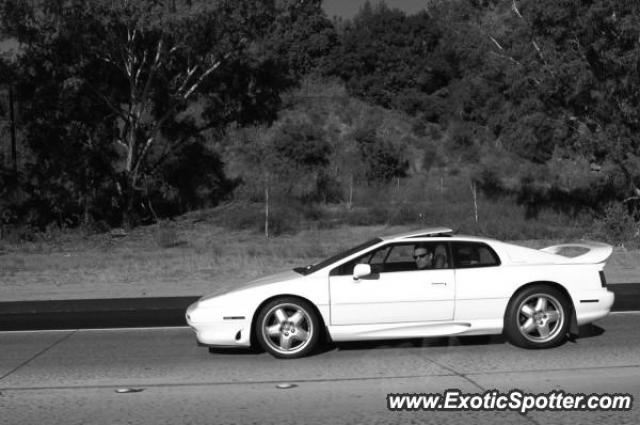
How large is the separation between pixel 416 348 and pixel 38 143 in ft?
78.0

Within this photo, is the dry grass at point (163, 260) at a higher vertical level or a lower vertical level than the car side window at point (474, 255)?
lower

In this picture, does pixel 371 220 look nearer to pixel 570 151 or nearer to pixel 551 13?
pixel 570 151

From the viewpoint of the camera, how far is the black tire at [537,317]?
925 centimetres

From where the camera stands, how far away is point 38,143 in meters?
30.5

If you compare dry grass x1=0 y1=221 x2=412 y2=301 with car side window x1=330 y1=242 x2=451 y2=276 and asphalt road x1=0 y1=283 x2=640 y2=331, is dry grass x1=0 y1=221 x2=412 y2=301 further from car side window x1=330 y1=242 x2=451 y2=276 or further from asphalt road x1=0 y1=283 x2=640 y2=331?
car side window x1=330 y1=242 x2=451 y2=276

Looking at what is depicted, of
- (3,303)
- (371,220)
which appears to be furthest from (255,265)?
(371,220)

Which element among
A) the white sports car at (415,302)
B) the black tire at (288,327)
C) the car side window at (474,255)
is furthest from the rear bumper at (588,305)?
the black tire at (288,327)

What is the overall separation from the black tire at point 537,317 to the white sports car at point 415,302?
10 mm

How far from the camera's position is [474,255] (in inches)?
374

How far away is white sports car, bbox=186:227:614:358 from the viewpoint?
9102 mm

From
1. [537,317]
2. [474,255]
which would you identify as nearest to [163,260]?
[474,255]

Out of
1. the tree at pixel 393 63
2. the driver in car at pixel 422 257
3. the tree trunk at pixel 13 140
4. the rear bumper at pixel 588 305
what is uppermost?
the tree at pixel 393 63

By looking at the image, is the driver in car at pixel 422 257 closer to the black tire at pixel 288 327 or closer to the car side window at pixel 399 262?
the car side window at pixel 399 262

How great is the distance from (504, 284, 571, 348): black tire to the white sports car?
1 centimetres
